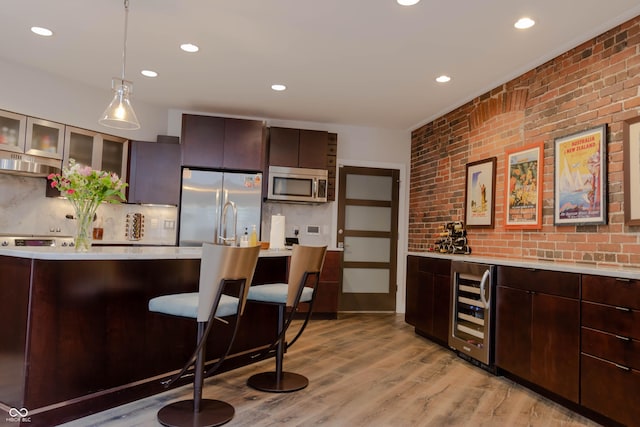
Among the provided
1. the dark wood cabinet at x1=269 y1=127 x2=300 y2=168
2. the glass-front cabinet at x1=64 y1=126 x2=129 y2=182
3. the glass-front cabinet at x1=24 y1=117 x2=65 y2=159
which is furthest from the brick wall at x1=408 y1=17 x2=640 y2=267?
the glass-front cabinet at x1=24 y1=117 x2=65 y2=159

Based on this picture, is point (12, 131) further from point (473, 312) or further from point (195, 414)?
point (473, 312)

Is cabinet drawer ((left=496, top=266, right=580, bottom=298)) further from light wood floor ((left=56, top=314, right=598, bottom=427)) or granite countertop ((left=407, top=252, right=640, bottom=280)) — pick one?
light wood floor ((left=56, top=314, right=598, bottom=427))

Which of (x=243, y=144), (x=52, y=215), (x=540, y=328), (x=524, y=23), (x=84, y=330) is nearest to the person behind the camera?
(x=84, y=330)

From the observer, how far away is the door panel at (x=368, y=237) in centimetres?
609

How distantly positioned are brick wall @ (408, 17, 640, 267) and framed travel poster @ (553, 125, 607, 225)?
0.05 meters

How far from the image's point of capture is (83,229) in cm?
249

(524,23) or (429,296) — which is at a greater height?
(524,23)

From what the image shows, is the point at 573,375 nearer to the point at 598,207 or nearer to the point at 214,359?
the point at 598,207

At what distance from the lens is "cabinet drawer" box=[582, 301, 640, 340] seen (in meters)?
2.31

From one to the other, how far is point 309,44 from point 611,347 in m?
2.90

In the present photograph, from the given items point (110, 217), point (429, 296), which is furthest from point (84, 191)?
point (429, 296)

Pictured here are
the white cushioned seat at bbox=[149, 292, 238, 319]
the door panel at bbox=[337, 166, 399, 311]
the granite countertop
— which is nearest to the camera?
the white cushioned seat at bbox=[149, 292, 238, 319]

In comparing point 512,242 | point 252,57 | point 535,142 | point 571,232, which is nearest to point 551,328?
point 571,232

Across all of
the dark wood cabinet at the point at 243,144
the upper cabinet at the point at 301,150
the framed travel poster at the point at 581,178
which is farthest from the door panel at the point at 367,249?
the framed travel poster at the point at 581,178
